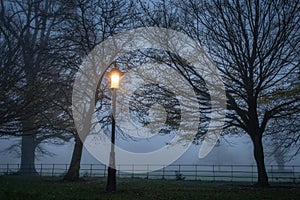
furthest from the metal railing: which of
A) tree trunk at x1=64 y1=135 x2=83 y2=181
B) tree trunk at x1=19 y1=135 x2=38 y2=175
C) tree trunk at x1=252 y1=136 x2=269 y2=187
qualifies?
tree trunk at x1=252 y1=136 x2=269 y2=187

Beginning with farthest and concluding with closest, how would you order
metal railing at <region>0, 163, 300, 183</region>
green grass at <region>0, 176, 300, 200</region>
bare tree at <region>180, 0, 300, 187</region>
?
metal railing at <region>0, 163, 300, 183</region> → bare tree at <region>180, 0, 300, 187</region> → green grass at <region>0, 176, 300, 200</region>

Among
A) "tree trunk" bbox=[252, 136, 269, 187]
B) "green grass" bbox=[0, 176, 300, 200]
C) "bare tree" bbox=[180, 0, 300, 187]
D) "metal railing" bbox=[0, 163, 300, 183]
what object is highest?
"bare tree" bbox=[180, 0, 300, 187]

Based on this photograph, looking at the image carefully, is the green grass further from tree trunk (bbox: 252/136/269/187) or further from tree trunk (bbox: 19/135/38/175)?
tree trunk (bbox: 19/135/38/175)

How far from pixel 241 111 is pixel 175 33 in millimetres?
4912

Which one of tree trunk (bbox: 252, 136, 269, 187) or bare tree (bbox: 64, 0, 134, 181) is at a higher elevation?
bare tree (bbox: 64, 0, 134, 181)

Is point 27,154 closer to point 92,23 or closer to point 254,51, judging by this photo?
point 92,23

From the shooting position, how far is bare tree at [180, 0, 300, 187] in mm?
13438

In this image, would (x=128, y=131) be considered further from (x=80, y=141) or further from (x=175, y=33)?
(x=175, y=33)

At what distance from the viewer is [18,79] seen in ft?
42.3

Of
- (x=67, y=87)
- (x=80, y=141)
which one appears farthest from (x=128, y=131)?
(x=67, y=87)

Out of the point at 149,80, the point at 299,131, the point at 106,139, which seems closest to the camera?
the point at 149,80

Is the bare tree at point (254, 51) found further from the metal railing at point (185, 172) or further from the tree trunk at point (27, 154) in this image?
the tree trunk at point (27, 154)

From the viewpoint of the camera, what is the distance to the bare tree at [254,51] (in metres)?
13.4

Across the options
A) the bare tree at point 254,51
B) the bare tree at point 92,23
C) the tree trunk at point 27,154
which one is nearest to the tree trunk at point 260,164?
the bare tree at point 254,51
